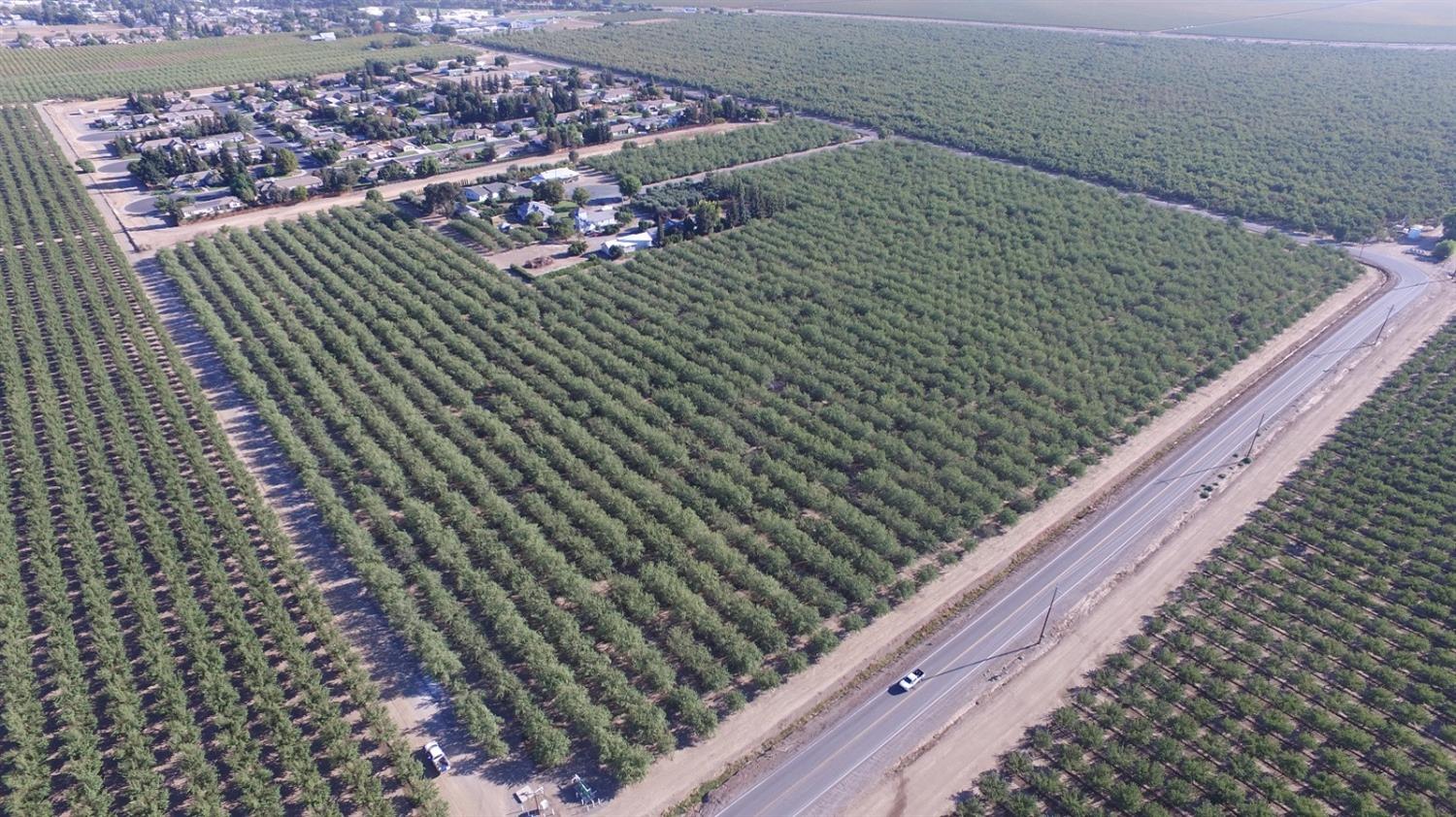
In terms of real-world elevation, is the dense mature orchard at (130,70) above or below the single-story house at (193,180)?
above

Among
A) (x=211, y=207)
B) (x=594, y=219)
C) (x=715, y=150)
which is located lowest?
(x=211, y=207)

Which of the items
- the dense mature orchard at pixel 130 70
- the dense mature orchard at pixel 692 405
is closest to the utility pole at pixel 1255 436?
the dense mature orchard at pixel 692 405

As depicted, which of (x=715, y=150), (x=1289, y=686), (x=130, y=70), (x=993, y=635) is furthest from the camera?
(x=130, y=70)

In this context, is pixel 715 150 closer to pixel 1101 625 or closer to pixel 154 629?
pixel 1101 625

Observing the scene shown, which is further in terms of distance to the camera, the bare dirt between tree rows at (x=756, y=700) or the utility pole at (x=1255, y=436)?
the utility pole at (x=1255, y=436)

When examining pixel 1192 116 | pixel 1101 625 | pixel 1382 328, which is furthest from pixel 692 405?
pixel 1192 116

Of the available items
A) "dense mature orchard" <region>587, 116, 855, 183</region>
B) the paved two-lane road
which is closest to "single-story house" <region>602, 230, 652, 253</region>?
"dense mature orchard" <region>587, 116, 855, 183</region>

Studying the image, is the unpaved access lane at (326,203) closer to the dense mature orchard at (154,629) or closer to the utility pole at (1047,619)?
the dense mature orchard at (154,629)
